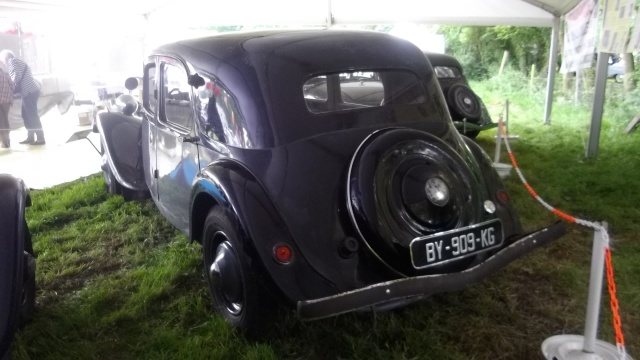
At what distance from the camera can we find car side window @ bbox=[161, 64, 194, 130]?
10.6ft

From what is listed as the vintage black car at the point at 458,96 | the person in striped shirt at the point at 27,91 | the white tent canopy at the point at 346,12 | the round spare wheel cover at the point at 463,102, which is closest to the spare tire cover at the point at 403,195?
the vintage black car at the point at 458,96

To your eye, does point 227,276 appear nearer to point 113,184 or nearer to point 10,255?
point 10,255

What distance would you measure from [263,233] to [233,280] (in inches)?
16.0

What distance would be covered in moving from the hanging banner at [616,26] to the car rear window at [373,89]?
351 cm

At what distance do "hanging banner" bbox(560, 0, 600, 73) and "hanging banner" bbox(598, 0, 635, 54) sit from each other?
773 millimetres

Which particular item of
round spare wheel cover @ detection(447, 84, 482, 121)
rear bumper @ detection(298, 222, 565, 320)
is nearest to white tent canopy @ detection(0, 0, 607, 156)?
round spare wheel cover @ detection(447, 84, 482, 121)

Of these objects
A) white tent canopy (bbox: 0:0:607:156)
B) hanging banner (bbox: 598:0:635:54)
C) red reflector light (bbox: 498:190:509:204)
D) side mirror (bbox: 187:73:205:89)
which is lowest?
red reflector light (bbox: 498:190:509:204)

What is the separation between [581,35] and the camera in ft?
22.2

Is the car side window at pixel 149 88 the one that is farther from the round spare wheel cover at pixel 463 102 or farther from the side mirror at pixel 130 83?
the round spare wheel cover at pixel 463 102

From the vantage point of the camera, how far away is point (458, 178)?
256 cm

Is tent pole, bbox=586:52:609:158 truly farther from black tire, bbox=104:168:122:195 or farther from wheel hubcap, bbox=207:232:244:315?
black tire, bbox=104:168:122:195

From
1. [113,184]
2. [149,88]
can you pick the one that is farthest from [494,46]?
[149,88]

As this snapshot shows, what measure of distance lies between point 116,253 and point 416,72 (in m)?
2.67

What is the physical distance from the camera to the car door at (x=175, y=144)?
3167 mm
